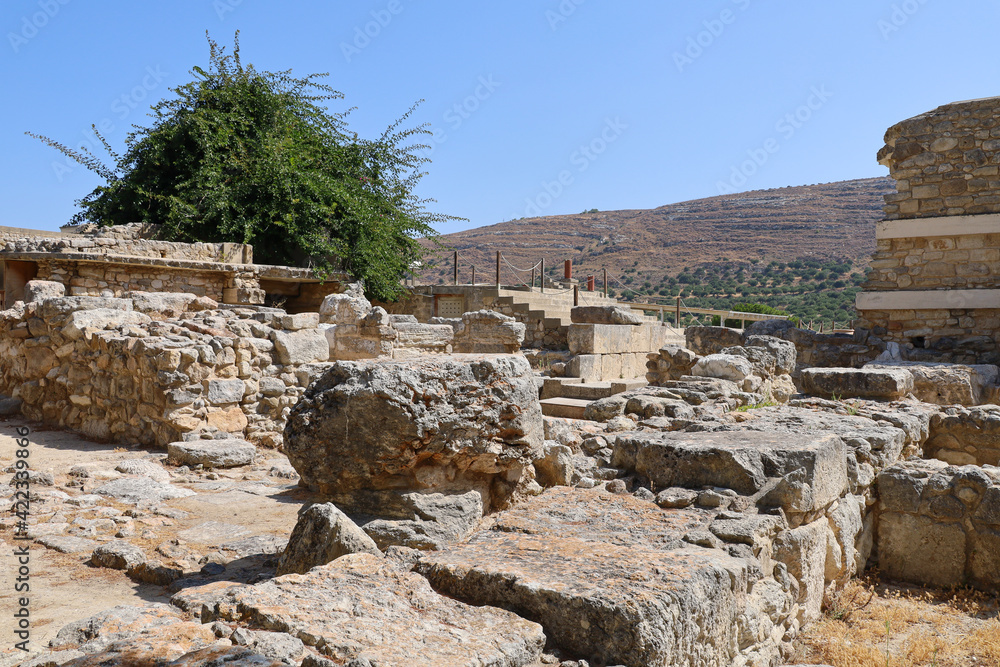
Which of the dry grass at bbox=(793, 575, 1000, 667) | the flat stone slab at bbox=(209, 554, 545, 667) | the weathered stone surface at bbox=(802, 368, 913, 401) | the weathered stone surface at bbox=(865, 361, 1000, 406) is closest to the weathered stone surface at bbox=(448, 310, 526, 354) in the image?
the weathered stone surface at bbox=(802, 368, 913, 401)

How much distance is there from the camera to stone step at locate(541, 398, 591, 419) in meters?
7.82

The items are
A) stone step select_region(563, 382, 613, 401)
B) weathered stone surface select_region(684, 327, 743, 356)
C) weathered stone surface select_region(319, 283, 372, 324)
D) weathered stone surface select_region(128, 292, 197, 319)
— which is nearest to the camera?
weathered stone surface select_region(128, 292, 197, 319)

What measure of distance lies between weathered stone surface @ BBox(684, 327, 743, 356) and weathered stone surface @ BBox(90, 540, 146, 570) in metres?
7.81

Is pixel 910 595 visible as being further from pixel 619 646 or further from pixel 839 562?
pixel 619 646

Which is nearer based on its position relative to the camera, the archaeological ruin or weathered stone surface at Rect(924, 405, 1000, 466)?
the archaeological ruin

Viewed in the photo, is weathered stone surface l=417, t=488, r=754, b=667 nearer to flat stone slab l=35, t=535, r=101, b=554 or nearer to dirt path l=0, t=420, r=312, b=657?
dirt path l=0, t=420, r=312, b=657

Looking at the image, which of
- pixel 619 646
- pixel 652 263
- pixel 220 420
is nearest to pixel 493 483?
pixel 619 646

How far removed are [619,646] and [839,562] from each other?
7.77ft

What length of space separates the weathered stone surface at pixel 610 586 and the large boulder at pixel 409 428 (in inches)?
15.5

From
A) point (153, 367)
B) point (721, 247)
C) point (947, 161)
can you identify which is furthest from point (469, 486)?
point (721, 247)

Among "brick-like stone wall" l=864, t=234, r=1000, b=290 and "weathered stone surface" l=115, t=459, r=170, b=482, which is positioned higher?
"brick-like stone wall" l=864, t=234, r=1000, b=290

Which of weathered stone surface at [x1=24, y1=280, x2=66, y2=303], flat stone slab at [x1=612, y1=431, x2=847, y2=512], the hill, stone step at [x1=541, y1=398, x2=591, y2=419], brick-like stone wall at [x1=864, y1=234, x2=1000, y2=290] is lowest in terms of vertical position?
stone step at [x1=541, y1=398, x2=591, y2=419]

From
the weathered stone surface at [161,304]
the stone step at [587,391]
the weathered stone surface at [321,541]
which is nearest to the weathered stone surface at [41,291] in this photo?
the weathered stone surface at [161,304]

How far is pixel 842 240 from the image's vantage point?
52969 mm
